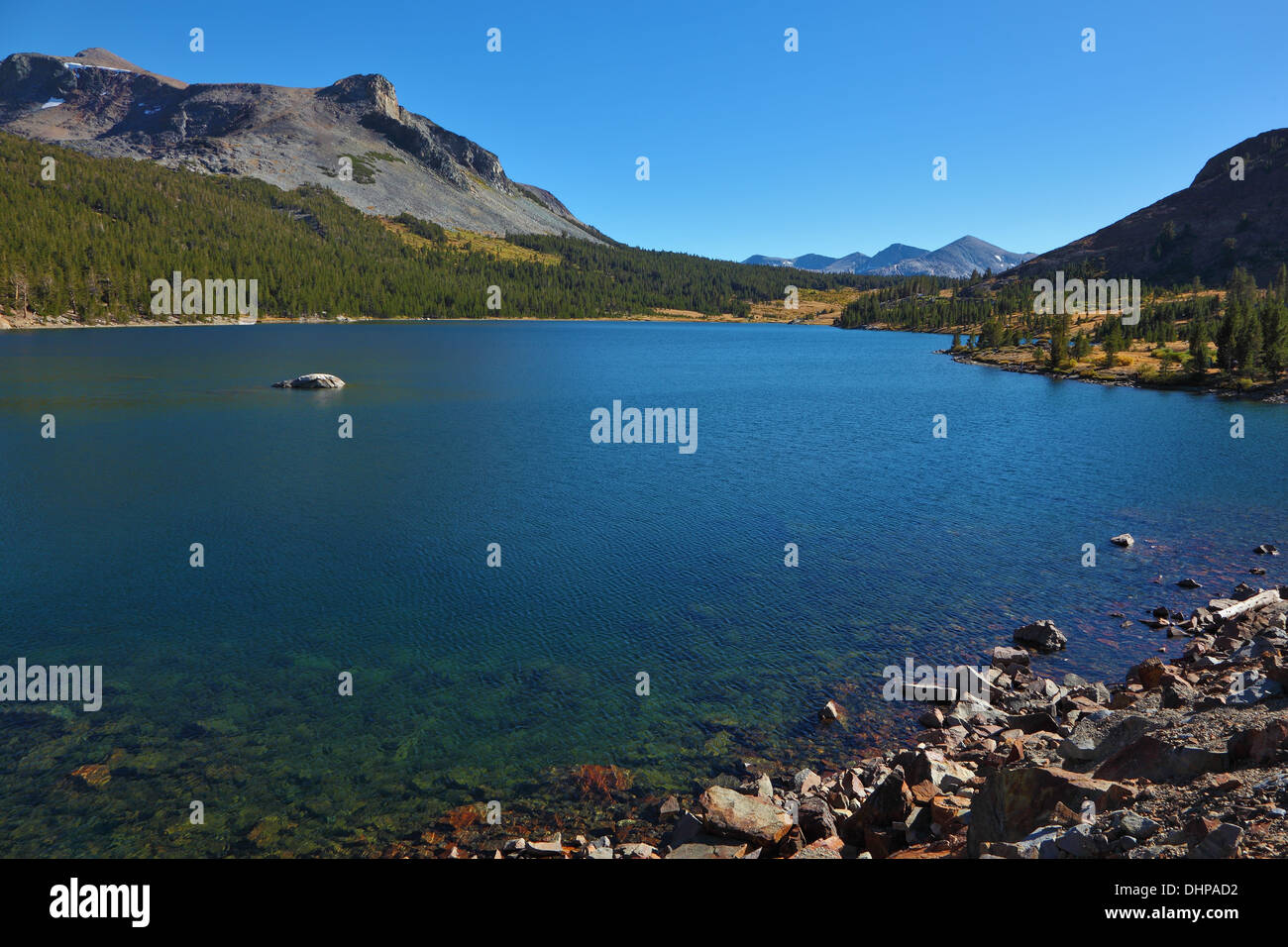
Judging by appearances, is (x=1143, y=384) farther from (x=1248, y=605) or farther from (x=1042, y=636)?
(x=1042, y=636)

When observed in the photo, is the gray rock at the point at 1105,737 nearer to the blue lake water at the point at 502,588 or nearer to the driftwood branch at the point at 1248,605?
the blue lake water at the point at 502,588

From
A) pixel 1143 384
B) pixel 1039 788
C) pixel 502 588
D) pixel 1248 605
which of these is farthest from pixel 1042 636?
pixel 1143 384

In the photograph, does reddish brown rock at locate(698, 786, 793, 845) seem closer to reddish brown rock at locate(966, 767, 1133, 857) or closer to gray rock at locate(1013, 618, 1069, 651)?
reddish brown rock at locate(966, 767, 1133, 857)

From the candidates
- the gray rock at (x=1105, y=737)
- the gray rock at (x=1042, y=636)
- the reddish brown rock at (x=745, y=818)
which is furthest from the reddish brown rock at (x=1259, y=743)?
the gray rock at (x=1042, y=636)

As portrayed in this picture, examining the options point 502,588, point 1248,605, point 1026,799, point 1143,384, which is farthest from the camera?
point 1143,384

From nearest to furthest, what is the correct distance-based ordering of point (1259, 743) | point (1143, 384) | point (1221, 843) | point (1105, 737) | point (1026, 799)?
point (1221, 843) < point (1259, 743) < point (1026, 799) < point (1105, 737) < point (1143, 384)

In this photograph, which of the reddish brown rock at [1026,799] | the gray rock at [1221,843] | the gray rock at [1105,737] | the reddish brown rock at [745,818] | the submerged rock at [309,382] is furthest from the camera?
the submerged rock at [309,382]
